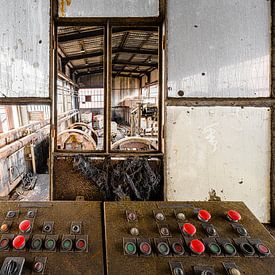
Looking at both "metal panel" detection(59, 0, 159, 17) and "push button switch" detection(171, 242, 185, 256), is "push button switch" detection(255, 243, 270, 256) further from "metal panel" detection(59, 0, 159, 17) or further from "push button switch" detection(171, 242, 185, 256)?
"metal panel" detection(59, 0, 159, 17)

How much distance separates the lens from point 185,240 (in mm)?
787

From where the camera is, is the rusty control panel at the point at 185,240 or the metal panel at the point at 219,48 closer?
the rusty control panel at the point at 185,240

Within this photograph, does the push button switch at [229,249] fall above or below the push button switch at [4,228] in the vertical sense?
below

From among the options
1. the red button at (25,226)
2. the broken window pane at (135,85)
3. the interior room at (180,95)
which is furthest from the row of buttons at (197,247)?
the broken window pane at (135,85)

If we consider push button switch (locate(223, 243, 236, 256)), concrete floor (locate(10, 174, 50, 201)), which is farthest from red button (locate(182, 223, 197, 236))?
concrete floor (locate(10, 174, 50, 201))

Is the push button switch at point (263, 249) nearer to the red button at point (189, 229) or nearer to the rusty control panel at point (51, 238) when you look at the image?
the red button at point (189, 229)

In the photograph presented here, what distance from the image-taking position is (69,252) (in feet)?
2.40

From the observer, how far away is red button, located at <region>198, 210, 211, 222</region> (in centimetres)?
88

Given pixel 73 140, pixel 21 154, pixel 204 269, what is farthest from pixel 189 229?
pixel 21 154

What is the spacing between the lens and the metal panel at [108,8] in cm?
130

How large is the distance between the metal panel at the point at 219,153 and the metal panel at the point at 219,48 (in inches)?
4.8

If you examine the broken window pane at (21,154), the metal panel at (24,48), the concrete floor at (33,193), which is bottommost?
the concrete floor at (33,193)

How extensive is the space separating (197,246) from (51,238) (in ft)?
1.52

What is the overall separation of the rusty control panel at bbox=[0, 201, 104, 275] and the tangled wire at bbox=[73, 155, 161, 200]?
0.36 meters
